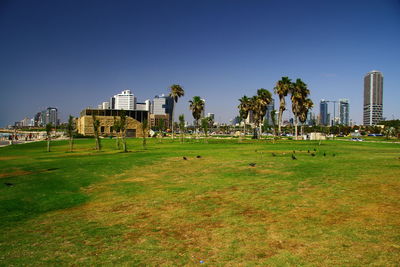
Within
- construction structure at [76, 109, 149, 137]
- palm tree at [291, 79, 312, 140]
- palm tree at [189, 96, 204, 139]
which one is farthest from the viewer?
construction structure at [76, 109, 149, 137]

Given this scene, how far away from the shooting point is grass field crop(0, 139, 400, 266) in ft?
25.8

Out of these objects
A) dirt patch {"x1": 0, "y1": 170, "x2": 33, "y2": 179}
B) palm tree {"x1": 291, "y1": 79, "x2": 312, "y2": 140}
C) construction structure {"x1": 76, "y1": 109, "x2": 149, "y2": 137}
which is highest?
palm tree {"x1": 291, "y1": 79, "x2": 312, "y2": 140}

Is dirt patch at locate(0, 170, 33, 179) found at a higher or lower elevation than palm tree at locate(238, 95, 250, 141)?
lower

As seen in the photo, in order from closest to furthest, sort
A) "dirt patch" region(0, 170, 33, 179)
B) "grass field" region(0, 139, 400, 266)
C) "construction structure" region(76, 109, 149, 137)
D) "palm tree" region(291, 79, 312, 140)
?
"grass field" region(0, 139, 400, 266)
"dirt patch" region(0, 170, 33, 179)
"palm tree" region(291, 79, 312, 140)
"construction structure" region(76, 109, 149, 137)

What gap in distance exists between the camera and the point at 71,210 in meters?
13.2

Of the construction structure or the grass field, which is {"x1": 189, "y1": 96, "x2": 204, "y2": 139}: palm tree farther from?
the grass field

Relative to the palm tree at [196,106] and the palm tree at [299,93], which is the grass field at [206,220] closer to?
the palm tree at [299,93]

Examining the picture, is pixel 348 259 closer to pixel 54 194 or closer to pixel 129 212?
pixel 129 212

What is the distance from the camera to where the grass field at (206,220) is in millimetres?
7875

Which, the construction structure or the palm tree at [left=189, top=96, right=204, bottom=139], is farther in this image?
the construction structure

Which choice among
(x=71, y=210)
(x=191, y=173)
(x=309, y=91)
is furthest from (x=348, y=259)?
(x=309, y=91)

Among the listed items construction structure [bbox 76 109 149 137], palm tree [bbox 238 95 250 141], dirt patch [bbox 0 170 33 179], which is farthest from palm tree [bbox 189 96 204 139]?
dirt patch [bbox 0 170 33 179]

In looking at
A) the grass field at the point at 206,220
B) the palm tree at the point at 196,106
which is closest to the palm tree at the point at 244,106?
the palm tree at the point at 196,106

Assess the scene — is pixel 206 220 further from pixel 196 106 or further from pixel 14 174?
pixel 196 106
